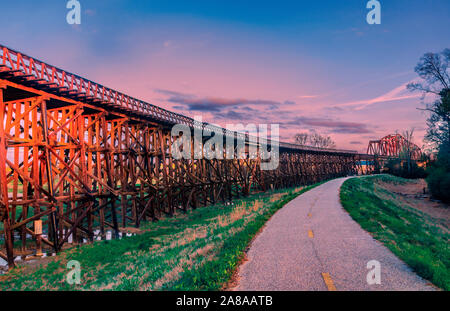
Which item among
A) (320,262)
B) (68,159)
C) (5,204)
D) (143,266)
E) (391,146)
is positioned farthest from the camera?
(391,146)

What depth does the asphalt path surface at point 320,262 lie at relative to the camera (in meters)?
4.92

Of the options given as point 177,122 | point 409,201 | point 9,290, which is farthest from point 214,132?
point 409,201

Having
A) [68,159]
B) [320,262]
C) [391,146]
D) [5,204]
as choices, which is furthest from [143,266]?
[391,146]

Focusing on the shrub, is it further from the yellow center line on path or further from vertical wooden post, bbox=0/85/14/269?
vertical wooden post, bbox=0/85/14/269

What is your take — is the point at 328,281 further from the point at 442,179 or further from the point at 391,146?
the point at 391,146

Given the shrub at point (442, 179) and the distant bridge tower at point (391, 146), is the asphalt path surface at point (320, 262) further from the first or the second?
the distant bridge tower at point (391, 146)

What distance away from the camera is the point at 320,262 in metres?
6.06

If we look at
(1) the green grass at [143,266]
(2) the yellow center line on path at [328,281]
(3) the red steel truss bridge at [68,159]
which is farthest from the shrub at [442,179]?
(2) the yellow center line on path at [328,281]

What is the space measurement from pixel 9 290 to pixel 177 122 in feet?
52.1

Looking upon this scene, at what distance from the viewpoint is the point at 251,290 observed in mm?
4766
